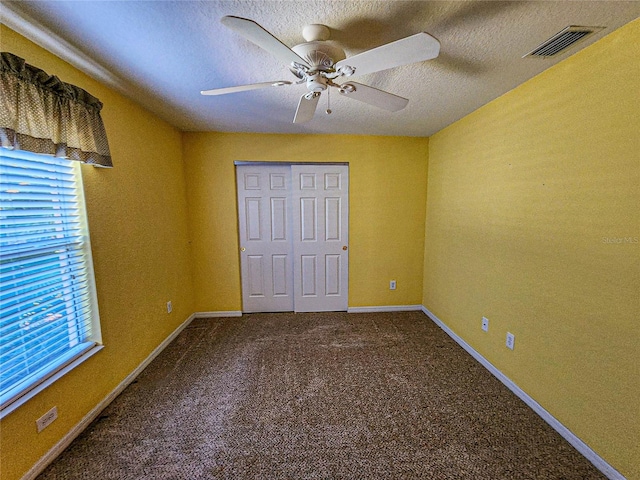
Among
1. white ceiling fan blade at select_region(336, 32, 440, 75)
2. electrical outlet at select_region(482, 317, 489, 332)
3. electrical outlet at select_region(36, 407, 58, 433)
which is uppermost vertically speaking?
white ceiling fan blade at select_region(336, 32, 440, 75)

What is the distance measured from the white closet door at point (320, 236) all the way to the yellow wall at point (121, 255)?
4.58 ft

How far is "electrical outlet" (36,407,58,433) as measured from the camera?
1302mm

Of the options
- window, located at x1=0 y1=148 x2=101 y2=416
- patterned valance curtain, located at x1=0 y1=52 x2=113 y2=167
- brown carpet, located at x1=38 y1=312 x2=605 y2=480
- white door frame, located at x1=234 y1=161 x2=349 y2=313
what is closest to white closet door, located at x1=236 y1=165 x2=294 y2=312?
white door frame, located at x1=234 y1=161 x2=349 y2=313

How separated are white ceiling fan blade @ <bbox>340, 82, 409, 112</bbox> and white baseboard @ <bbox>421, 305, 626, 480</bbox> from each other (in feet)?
7.26

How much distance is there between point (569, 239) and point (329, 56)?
174cm

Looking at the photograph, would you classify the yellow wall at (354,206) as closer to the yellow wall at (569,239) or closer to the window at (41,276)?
the yellow wall at (569,239)

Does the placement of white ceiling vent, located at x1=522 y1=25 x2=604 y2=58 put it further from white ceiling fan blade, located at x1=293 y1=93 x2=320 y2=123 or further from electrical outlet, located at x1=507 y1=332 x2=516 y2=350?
electrical outlet, located at x1=507 y1=332 x2=516 y2=350

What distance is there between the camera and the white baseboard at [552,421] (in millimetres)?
1297

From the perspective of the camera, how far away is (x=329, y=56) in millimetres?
1270

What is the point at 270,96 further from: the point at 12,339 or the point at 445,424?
the point at 445,424

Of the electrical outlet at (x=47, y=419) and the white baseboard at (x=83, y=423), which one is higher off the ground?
the electrical outlet at (x=47, y=419)

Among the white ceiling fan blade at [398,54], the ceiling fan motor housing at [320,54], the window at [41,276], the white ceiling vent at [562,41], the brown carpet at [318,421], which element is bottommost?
the brown carpet at [318,421]

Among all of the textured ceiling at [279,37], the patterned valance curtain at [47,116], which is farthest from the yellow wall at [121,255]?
the textured ceiling at [279,37]

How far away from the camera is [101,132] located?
5.42ft
